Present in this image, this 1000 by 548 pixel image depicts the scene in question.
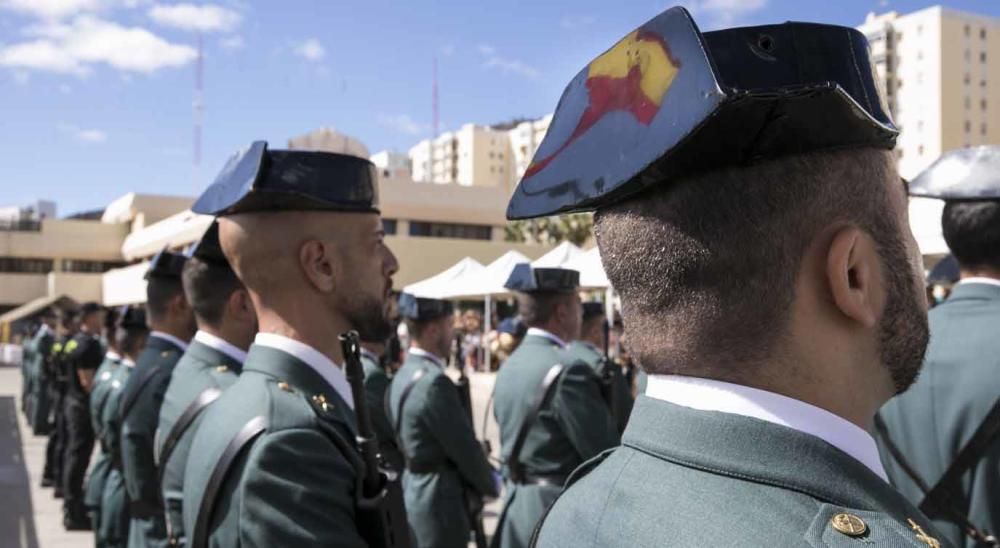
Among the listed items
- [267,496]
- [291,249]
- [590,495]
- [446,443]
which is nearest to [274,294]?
[291,249]

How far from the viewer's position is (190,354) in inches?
149

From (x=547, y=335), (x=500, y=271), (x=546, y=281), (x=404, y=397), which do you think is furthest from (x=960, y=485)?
(x=500, y=271)

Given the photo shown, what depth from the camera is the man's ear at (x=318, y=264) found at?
271 centimetres

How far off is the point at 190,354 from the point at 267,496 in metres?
1.80

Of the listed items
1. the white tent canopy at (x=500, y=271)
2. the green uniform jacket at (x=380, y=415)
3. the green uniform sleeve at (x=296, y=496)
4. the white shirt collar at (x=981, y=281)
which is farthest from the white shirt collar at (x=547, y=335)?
the white tent canopy at (x=500, y=271)

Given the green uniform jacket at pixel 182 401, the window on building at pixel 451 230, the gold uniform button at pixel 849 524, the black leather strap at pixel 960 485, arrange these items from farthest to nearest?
the window on building at pixel 451 230 → the green uniform jacket at pixel 182 401 → the black leather strap at pixel 960 485 → the gold uniform button at pixel 849 524

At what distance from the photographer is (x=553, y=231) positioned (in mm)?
43344

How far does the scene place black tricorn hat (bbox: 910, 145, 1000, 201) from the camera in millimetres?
2818

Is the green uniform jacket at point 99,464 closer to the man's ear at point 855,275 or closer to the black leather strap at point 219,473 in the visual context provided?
the black leather strap at point 219,473

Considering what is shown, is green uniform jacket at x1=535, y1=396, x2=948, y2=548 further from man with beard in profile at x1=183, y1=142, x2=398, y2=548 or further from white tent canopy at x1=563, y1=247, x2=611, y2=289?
white tent canopy at x1=563, y1=247, x2=611, y2=289

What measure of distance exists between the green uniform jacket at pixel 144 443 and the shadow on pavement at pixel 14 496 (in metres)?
4.46

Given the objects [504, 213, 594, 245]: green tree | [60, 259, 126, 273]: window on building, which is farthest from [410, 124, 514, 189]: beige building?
[504, 213, 594, 245]: green tree

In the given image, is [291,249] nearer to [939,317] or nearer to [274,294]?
[274,294]

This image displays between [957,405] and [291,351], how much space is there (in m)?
2.00
